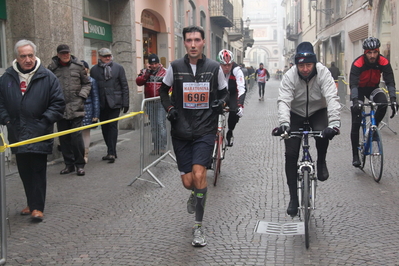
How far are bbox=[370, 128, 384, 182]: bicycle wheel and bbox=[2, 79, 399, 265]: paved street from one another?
136 mm

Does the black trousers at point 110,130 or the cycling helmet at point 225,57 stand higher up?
the cycling helmet at point 225,57

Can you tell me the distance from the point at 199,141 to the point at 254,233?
3.30 feet

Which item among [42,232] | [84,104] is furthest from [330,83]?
[84,104]

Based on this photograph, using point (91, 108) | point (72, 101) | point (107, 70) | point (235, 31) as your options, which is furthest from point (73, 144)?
point (235, 31)

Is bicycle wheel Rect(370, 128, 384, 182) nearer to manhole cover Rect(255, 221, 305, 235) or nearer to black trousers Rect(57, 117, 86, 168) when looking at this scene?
manhole cover Rect(255, 221, 305, 235)

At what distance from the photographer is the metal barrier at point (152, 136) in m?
7.18

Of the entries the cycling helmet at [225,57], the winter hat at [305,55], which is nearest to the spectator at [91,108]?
the cycling helmet at [225,57]

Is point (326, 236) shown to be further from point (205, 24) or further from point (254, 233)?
point (205, 24)

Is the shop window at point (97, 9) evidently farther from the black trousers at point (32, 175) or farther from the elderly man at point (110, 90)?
the black trousers at point (32, 175)

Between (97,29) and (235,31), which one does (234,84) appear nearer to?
(97,29)

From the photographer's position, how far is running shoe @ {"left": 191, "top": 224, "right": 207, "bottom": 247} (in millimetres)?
4500

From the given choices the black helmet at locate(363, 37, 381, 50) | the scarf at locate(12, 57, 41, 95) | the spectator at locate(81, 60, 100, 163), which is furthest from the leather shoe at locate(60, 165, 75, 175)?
A: the black helmet at locate(363, 37, 381, 50)

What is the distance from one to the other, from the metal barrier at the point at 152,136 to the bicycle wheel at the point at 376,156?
2.81 m

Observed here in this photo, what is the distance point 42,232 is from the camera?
16.7 ft
